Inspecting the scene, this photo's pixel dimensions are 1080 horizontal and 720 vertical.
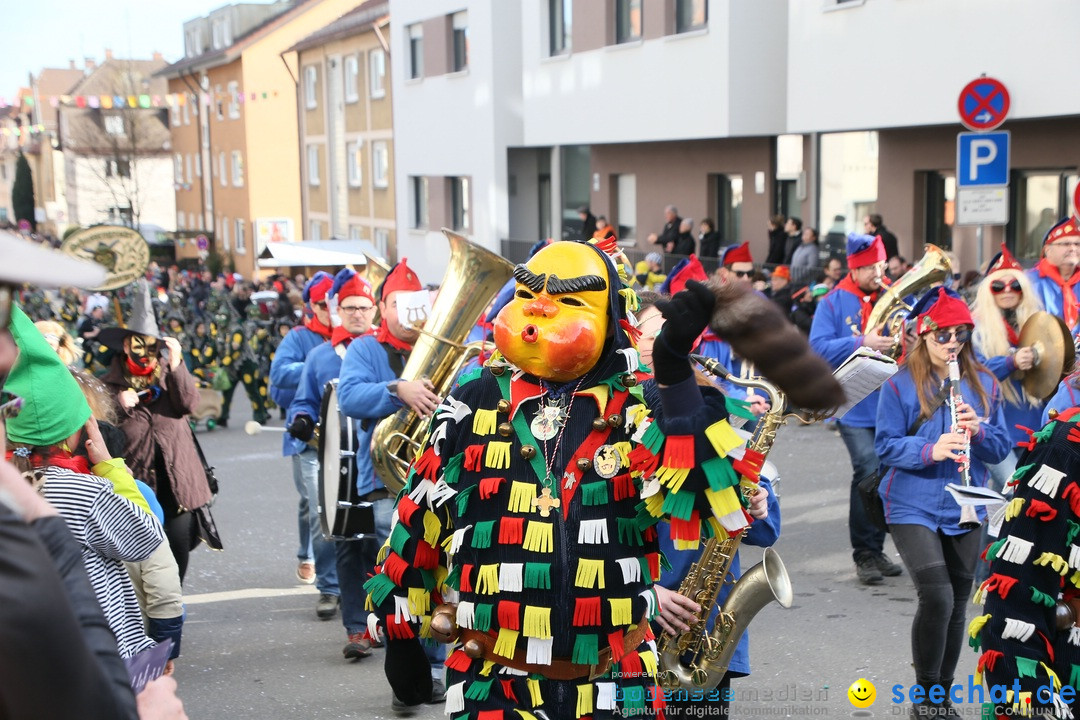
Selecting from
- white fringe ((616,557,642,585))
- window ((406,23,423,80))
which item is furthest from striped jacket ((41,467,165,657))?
window ((406,23,423,80))

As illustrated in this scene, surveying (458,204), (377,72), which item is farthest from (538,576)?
(377,72)

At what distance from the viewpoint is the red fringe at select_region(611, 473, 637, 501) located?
3.22 metres

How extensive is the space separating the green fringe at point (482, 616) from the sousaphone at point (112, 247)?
4.02 meters

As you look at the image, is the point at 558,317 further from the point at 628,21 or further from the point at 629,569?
the point at 628,21

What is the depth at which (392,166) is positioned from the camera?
113 ft

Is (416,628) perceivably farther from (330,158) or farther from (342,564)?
(330,158)

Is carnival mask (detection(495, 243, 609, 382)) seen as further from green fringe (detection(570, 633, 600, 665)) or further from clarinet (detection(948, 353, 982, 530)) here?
clarinet (detection(948, 353, 982, 530))

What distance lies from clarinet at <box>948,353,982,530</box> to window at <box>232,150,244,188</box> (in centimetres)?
4425

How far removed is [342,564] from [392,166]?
29.2 m

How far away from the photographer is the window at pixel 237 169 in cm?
4697

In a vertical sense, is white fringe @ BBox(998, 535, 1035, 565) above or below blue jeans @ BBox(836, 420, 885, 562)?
above

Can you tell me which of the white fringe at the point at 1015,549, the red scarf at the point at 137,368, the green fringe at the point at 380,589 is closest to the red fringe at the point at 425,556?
the green fringe at the point at 380,589

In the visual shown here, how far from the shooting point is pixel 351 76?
37250mm

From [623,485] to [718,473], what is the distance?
1.37ft
